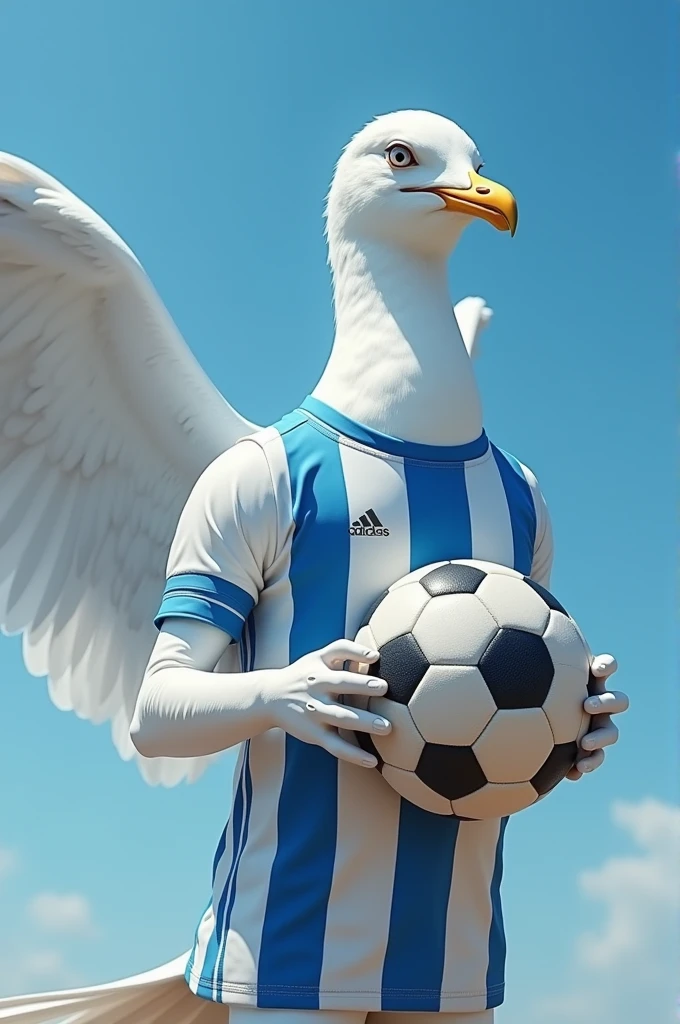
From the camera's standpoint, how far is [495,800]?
2.14m

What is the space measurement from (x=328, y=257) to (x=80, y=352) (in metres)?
0.82

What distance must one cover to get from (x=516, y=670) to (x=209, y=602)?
0.68 metres

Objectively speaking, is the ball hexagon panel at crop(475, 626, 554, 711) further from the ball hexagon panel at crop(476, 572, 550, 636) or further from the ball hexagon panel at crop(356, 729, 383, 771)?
the ball hexagon panel at crop(356, 729, 383, 771)

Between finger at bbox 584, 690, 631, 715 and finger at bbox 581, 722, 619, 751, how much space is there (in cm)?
3

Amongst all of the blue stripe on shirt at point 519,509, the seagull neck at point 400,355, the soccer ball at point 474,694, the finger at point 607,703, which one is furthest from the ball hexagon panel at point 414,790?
the seagull neck at point 400,355

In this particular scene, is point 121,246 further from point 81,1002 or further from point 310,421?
point 81,1002

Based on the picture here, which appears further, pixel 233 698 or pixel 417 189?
pixel 417 189

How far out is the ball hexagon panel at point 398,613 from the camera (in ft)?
7.07

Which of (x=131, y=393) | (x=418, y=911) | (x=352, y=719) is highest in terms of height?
(x=131, y=393)

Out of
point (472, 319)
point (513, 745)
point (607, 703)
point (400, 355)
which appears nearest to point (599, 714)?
point (607, 703)

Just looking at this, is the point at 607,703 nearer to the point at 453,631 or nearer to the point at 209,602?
the point at 453,631

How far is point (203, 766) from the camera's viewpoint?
11.8 feet

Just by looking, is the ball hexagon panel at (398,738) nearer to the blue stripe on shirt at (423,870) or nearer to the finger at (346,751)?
the finger at (346,751)

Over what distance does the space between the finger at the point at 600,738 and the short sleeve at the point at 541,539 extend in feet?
1.99
